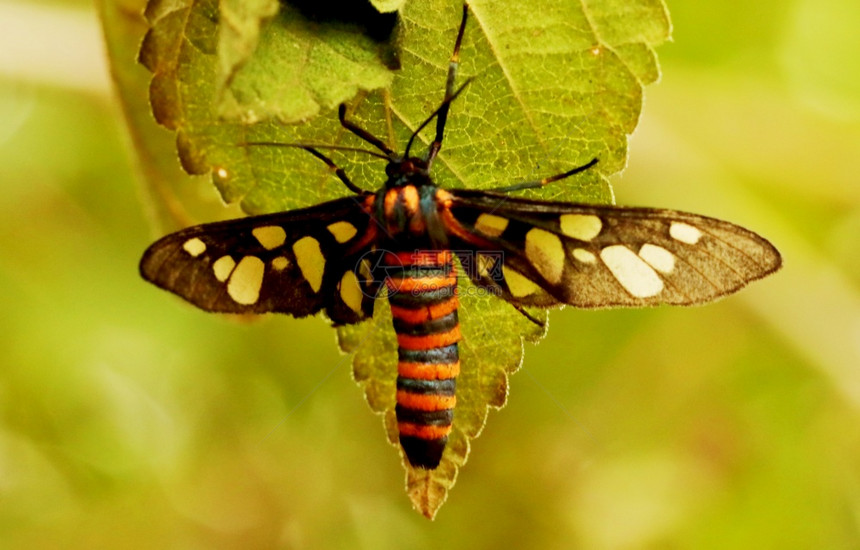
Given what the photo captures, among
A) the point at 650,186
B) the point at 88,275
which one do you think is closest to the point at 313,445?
the point at 88,275

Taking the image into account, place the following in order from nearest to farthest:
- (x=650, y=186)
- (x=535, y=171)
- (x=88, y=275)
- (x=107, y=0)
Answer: (x=535, y=171), (x=107, y=0), (x=650, y=186), (x=88, y=275)

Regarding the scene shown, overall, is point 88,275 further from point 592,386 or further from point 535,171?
point 535,171

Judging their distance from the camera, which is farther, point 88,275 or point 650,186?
point 88,275

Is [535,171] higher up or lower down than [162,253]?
higher up

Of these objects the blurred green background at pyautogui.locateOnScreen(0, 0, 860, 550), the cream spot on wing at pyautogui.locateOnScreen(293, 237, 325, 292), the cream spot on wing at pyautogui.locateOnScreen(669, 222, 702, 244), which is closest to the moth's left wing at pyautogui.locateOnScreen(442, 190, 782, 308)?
the cream spot on wing at pyautogui.locateOnScreen(669, 222, 702, 244)

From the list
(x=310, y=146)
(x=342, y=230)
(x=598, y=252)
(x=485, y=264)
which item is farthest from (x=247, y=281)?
(x=598, y=252)

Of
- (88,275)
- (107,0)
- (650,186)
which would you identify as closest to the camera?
(107,0)

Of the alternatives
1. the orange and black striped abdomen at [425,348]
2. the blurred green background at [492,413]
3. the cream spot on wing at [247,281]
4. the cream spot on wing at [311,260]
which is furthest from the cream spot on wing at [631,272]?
the blurred green background at [492,413]
